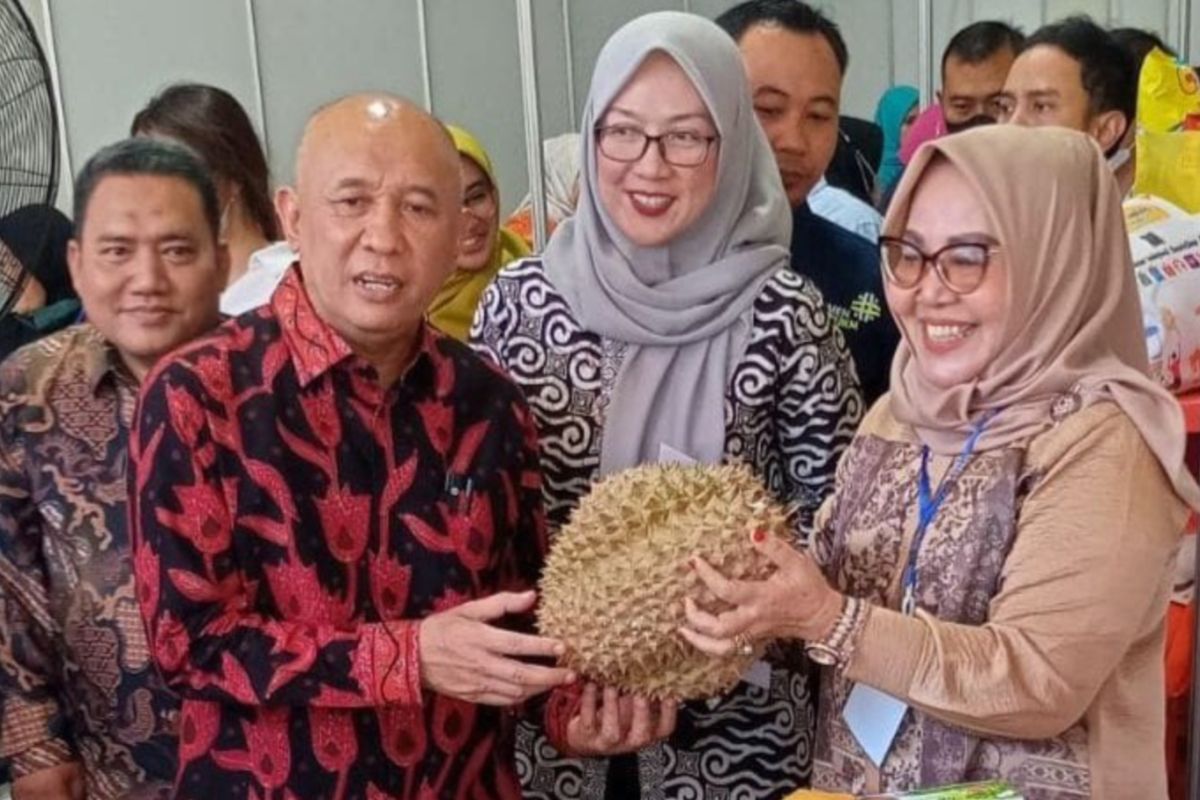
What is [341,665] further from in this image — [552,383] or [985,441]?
[985,441]

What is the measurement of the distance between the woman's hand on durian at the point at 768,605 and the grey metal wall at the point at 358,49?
3.03 m

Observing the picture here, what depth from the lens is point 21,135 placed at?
1549 mm

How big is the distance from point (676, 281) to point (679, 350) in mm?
88

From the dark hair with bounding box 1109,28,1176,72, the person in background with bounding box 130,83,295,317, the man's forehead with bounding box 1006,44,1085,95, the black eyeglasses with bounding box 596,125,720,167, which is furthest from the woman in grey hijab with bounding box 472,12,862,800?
the dark hair with bounding box 1109,28,1176,72

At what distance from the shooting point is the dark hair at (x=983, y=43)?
3.53 metres

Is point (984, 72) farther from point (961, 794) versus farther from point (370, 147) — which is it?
point (961, 794)

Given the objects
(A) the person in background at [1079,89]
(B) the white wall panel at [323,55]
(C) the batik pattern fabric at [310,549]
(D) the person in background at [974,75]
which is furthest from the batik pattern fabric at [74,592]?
(B) the white wall panel at [323,55]

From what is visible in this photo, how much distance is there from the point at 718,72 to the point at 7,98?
0.85 m

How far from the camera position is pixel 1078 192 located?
4.36ft

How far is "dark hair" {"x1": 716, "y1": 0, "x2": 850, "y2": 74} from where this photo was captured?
2.16 meters

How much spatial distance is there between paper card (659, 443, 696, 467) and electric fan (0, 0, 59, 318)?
0.80 meters

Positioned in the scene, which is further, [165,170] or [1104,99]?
[1104,99]

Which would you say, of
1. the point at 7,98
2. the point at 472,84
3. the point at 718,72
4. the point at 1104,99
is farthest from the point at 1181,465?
the point at 472,84

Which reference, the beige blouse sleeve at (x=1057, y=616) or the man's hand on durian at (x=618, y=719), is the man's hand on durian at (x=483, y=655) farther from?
the beige blouse sleeve at (x=1057, y=616)
